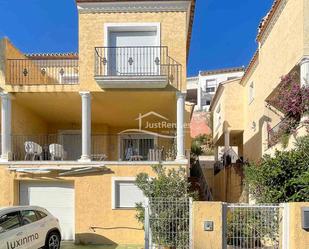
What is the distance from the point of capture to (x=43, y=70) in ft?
58.7

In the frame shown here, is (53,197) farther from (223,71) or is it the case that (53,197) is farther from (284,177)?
(223,71)

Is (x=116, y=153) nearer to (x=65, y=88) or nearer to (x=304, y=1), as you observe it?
(x=65, y=88)

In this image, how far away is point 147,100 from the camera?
52.8 ft

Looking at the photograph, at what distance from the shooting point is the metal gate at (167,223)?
32.5ft

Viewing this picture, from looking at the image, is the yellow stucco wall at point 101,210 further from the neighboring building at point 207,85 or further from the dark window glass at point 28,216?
the neighboring building at point 207,85

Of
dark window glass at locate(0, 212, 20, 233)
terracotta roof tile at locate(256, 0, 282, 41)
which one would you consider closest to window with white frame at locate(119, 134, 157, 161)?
terracotta roof tile at locate(256, 0, 282, 41)

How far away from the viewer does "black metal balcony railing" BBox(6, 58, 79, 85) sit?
1535cm

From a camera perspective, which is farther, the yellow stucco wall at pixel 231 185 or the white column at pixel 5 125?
the yellow stucco wall at pixel 231 185

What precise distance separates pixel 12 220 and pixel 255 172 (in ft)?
22.5

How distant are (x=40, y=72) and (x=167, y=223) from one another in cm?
1076

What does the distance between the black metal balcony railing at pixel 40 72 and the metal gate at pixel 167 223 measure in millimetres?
8554

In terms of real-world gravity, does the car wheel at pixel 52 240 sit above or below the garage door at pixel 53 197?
below

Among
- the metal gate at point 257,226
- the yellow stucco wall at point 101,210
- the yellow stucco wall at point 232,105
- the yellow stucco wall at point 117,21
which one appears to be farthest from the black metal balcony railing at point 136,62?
the yellow stucco wall at point 232,105

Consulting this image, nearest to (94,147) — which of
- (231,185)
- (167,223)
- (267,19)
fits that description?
(231,185)
